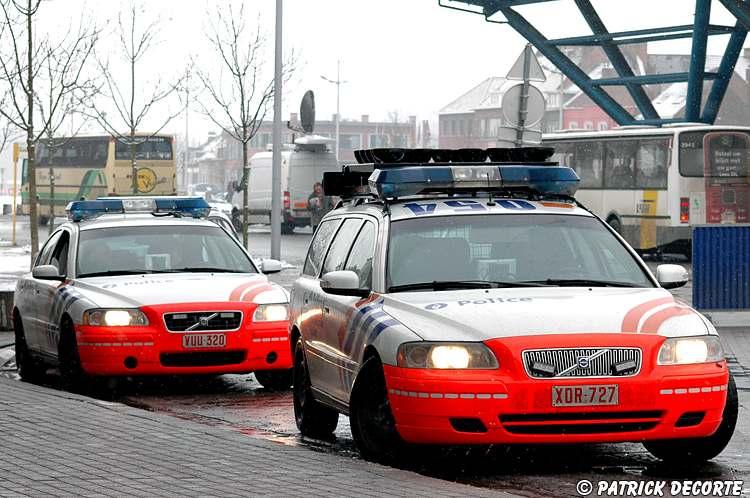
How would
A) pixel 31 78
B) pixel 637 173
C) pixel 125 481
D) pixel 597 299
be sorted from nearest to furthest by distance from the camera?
pixel 125 481 → pixel 597 299 → pixel 31 78 → pixel 637 173

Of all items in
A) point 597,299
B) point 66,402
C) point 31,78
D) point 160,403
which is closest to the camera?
point 597,299

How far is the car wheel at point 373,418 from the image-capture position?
26.6 feet

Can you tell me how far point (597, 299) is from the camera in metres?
8.22

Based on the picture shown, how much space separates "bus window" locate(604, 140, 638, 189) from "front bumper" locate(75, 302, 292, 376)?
23.3 metres

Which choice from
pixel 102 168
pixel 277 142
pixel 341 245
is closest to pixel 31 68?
pixel 277 142

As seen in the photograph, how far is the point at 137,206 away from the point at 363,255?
5.53 metres

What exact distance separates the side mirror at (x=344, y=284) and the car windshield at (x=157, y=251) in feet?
15.8

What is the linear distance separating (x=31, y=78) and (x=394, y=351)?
19.2 meters

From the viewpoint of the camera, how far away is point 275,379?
510 inches

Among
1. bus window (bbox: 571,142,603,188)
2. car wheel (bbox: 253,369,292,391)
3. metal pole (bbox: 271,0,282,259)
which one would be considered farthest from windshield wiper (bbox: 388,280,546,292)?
bus window (bbox: 571,142,603,188)

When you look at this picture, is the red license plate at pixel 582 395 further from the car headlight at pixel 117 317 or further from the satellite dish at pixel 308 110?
the satellite dish at pixel 308 110

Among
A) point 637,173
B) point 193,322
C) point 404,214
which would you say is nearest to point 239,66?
point 637,173

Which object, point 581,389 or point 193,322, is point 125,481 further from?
point 193,322

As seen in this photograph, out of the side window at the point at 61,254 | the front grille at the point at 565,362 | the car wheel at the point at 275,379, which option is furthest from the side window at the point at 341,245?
the side window at the point at 61,254
